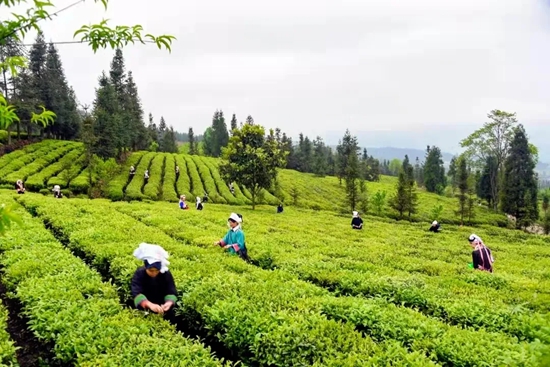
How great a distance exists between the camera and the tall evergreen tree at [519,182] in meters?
60.8

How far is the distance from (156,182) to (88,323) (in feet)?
162

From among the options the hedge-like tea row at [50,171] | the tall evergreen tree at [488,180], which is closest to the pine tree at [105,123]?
the hedge-like tea row at [50,171]

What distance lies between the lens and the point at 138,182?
51.8 meters

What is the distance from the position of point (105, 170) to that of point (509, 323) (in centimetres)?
5435

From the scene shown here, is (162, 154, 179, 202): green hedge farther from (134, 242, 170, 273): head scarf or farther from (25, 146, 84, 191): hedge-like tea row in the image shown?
(134, 242, 170, 273): head scarf

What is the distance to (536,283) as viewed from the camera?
10.9 m

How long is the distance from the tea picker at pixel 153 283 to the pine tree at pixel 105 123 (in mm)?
50267

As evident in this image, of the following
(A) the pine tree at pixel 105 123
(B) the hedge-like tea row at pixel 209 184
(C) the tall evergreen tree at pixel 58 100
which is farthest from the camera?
(C) the tall evergreen tree at pixel 58 100

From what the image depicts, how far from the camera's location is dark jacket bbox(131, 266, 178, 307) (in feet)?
23.5

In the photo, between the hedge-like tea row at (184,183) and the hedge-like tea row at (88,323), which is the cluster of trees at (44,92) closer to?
the hedge-like tea row at (184,183)

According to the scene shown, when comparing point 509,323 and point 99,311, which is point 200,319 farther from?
point 509,323

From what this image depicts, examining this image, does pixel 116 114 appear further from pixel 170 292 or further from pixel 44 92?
pixel 170 292

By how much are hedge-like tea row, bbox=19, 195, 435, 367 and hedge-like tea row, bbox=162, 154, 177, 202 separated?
3676cm

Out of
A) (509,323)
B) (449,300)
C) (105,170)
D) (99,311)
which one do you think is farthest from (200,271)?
(105,170)
